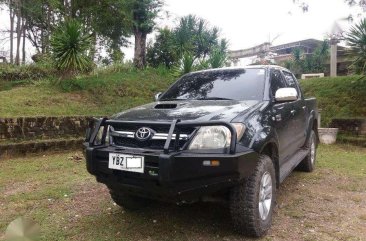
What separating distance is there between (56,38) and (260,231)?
8.72 m

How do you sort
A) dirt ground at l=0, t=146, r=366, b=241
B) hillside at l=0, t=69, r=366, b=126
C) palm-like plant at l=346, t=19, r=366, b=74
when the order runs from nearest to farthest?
dirt ground at l=0, t=146, r=366, b=241, hillside at l=0, t=69, r=366, b=126, palm-like plant at l=346, t=19, r=366, b=74

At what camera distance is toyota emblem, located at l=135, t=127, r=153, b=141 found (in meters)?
2.86

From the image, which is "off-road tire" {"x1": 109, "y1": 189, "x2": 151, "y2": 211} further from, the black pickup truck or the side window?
the side window

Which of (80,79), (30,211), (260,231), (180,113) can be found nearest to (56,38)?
(80,79)

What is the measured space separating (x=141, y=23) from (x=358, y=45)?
867 centimetres

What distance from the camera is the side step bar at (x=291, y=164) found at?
3652 mm

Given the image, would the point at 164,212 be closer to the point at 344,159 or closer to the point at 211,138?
the point at 211,138

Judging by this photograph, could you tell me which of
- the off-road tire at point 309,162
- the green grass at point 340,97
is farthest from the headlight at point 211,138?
the green grass at point 340,97

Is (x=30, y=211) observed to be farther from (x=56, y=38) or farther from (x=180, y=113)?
(x=56, y=38)

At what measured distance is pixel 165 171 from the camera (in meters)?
2.58

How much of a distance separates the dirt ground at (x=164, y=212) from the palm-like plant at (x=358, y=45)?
16.2 feet

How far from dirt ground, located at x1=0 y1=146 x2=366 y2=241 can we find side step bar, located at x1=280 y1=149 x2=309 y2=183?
408 millimetres

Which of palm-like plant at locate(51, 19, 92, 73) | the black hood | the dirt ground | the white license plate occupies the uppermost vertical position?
palm-like plant at locate(51, 19, 92, 73)

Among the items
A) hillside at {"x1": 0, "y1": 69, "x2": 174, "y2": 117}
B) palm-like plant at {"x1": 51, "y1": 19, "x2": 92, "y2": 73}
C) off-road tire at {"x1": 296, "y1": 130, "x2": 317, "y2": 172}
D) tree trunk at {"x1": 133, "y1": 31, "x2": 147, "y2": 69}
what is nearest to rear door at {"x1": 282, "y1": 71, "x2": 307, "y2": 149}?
off-road tire at {"x1": 296, "y1": 130, "x2": 317, "y2": 172}
